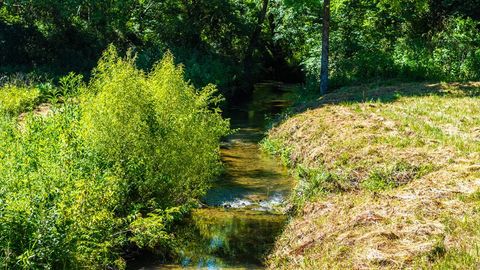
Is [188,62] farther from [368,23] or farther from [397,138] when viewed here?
[397,138]

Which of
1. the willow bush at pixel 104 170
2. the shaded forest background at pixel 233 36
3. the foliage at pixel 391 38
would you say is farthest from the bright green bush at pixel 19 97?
the foliage at pixel 391 38

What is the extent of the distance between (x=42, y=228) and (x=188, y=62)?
18637 mm

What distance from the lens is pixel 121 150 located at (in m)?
8.36

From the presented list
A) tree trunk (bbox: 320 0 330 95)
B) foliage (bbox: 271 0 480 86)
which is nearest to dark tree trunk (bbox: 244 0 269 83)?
foliage (bbox: 271 0 480 86)

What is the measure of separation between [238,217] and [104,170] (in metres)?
3.49

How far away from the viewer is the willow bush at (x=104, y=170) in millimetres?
5715

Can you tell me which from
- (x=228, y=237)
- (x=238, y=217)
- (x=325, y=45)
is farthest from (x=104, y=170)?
(x=325, y=45)

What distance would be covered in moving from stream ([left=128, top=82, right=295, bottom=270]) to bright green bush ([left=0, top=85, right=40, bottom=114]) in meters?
6.06

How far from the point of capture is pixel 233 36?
28.3 m

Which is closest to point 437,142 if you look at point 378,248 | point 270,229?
point 270,229

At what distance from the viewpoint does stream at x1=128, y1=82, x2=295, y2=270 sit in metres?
8.24

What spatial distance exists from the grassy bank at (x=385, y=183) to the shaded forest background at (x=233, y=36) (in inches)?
232

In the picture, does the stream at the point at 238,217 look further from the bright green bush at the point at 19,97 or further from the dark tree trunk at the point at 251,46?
the dark tree trunk at the point at 251,46

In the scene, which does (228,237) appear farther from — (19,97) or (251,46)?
(251,46)
